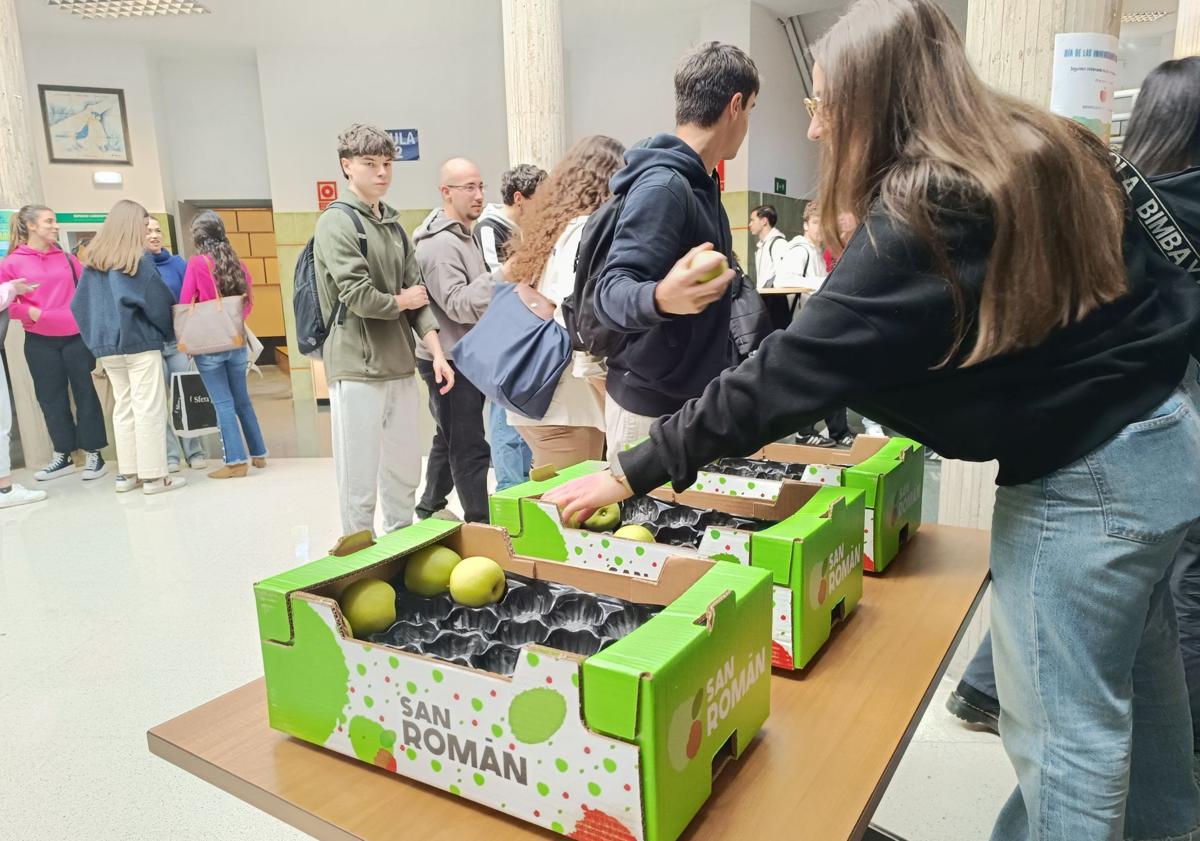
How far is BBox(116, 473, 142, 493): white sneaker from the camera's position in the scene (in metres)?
4.93

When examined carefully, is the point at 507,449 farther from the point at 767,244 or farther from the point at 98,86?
the point at 98,86

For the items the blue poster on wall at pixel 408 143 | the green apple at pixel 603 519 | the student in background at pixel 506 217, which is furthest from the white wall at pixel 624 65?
the green apple at pixel 603 519

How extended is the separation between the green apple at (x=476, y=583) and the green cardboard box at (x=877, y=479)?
0.50m

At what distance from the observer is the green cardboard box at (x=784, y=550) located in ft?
3.36

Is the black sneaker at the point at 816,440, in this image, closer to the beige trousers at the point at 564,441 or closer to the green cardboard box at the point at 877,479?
the beige trousers at the point at 564,441

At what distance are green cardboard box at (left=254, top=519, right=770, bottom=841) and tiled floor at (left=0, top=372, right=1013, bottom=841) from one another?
1246 mm

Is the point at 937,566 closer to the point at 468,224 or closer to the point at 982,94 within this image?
the point at 982,94

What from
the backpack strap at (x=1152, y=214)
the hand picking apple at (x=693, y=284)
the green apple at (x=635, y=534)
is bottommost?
the green apple at (x=635, y=534)

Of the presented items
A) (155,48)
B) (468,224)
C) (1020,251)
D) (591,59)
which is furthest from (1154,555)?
(155,48)

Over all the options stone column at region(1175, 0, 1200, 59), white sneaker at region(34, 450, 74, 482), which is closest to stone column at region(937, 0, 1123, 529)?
stone column at region(1175, 0, 1200, 59)

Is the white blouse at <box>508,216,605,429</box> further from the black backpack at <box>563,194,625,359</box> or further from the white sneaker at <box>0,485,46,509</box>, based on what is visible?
the white sneaker at <box>0,485,46,509</box>

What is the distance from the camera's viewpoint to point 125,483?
4.96m

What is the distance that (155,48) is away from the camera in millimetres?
9234

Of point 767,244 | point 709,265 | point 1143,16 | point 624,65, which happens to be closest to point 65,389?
point 767,244
